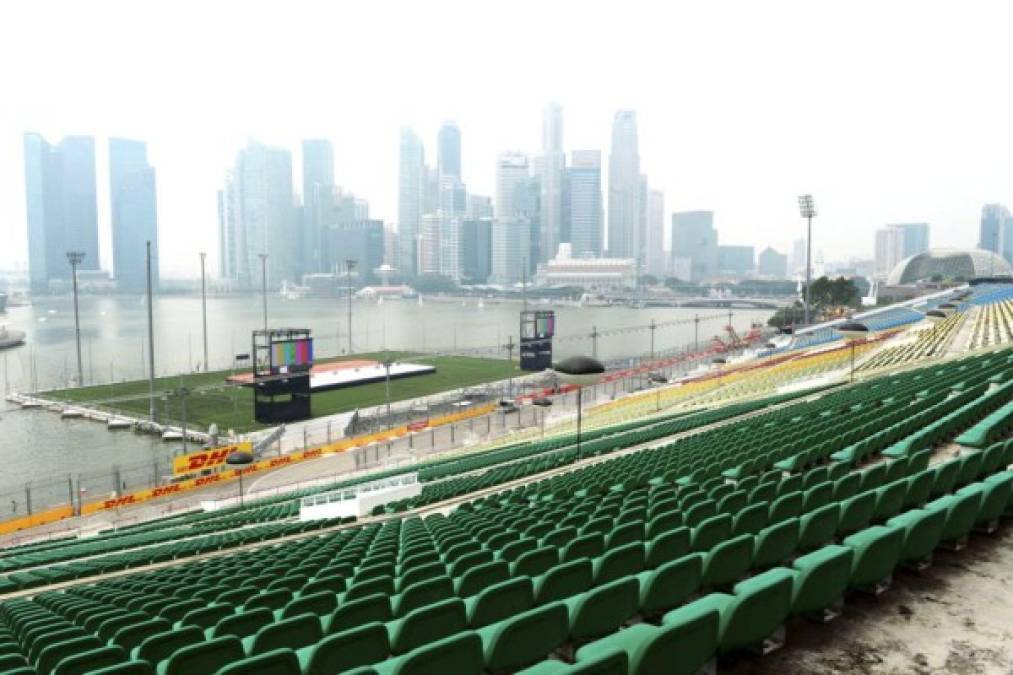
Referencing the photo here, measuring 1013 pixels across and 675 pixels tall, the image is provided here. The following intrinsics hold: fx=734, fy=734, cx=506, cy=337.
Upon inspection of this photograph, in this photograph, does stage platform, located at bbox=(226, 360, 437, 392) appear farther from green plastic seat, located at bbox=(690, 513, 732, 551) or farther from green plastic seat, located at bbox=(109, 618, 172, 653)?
green plastic seat, located at bbox=(690, 513, 732, 551)

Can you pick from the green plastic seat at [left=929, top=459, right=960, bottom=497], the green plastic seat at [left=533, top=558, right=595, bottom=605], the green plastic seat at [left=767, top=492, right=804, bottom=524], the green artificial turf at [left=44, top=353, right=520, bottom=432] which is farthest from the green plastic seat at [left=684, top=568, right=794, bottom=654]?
the green artificial turf at [left=44, top=353, right=520, bottom=432]

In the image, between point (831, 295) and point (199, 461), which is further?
point (831, 295)

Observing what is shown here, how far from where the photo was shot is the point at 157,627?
5.05 m

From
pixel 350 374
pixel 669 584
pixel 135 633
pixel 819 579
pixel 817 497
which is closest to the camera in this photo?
pixel 819 579

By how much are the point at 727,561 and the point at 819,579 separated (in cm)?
76

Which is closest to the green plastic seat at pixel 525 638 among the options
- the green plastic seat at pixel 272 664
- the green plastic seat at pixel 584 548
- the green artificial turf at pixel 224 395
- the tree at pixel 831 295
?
the green plastic seat at pixel 272 664

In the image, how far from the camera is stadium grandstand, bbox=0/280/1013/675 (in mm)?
3324

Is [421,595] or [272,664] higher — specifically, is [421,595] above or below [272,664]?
below

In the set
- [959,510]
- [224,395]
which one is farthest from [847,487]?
[224,395]

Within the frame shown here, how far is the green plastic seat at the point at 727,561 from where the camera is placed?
4393 millimetres

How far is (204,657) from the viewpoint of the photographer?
358cm

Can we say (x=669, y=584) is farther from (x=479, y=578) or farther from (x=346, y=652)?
(x=346, y=652)

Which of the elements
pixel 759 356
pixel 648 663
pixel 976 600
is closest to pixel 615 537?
pixel 976 600

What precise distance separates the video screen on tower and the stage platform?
1099cm
